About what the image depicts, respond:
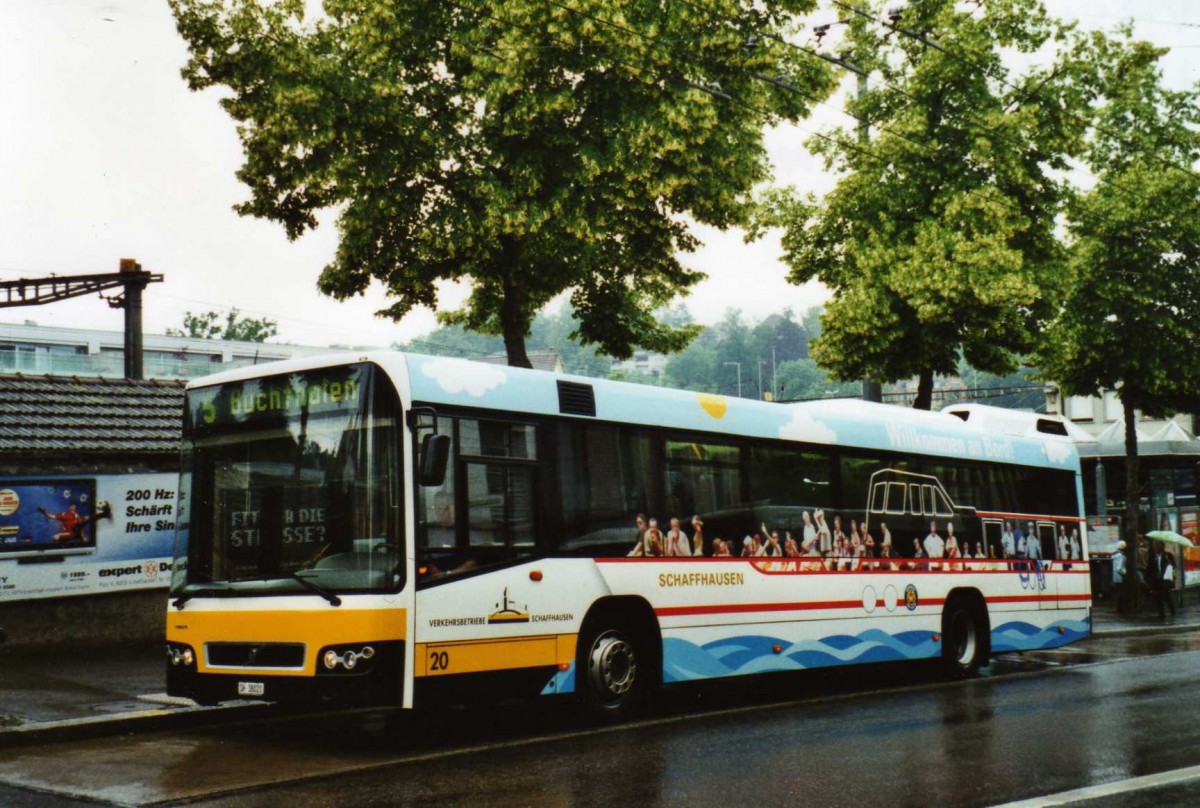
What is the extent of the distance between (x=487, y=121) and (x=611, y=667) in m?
12.3

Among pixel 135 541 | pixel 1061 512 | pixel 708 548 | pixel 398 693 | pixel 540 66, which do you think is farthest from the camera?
pixel 540 66

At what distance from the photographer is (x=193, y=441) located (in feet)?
34.9

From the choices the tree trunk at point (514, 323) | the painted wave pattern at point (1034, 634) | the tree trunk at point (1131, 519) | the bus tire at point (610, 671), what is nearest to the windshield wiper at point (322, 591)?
the bus tire at point (610, 671)

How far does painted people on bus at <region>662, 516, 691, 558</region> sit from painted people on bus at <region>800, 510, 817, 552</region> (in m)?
1.89

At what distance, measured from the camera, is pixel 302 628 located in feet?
30.9

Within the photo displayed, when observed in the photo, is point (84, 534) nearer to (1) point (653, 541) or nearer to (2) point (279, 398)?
(2) point (279, 398)

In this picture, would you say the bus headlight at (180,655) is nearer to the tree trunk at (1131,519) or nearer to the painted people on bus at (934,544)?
the painted people on bus at (934,544)

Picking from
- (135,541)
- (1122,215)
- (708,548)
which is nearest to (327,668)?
(708,548)

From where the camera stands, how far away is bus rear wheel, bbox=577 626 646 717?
36.3 feet

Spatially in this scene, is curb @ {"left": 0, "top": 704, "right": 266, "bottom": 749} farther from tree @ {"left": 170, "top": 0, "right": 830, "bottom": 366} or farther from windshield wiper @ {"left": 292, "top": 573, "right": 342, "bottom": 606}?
tree @ {"left": 170, "top": 0, "right": 830, "bottom": 366}

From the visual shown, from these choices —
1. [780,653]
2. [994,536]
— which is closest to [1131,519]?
[994,536]

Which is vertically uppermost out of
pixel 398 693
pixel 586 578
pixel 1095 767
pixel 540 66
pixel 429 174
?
pixel 540 66

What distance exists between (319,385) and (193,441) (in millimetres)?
1470

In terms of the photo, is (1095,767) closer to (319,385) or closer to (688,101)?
(319,385)
